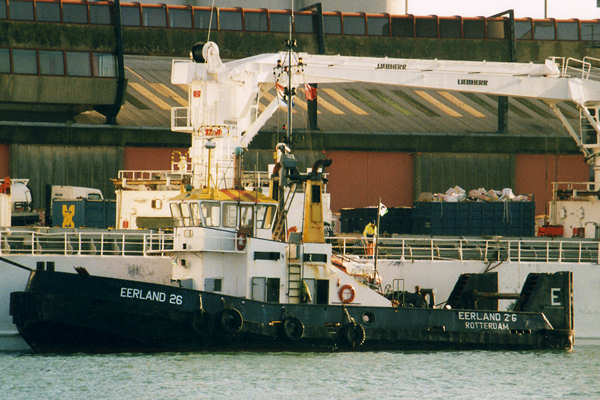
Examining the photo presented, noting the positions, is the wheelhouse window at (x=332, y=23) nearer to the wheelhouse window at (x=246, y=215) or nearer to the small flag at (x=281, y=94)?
the small flag at (x=281, y=94)

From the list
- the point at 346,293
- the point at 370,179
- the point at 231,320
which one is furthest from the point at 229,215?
the point at 370,179

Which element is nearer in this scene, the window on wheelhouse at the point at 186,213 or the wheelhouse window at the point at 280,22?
the window on wheelhouse at the point at 186,213

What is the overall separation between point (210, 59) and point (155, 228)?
7.03m

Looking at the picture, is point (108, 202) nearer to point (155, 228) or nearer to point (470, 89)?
point (155, 228)

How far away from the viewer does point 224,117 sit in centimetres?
4194

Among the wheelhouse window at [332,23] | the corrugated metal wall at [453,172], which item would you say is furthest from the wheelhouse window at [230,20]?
the corrugated metal wall at [453,172]

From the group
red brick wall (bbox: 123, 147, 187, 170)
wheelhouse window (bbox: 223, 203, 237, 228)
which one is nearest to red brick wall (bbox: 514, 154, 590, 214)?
red brick wall (bbox: 123, 147, 187, 170)

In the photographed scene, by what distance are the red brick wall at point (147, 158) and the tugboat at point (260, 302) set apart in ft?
79.6

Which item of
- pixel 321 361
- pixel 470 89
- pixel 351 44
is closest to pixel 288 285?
pixel 321 361

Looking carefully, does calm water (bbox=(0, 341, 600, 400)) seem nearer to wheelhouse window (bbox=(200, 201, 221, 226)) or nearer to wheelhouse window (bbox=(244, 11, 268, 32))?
wheelhouse window (bbox=(200, 201, 221, 226))

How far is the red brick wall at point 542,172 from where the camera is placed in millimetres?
63688

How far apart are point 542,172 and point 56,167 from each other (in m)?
26.6

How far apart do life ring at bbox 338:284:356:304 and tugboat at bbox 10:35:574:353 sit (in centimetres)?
3

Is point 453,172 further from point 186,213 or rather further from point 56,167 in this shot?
point 186,213
